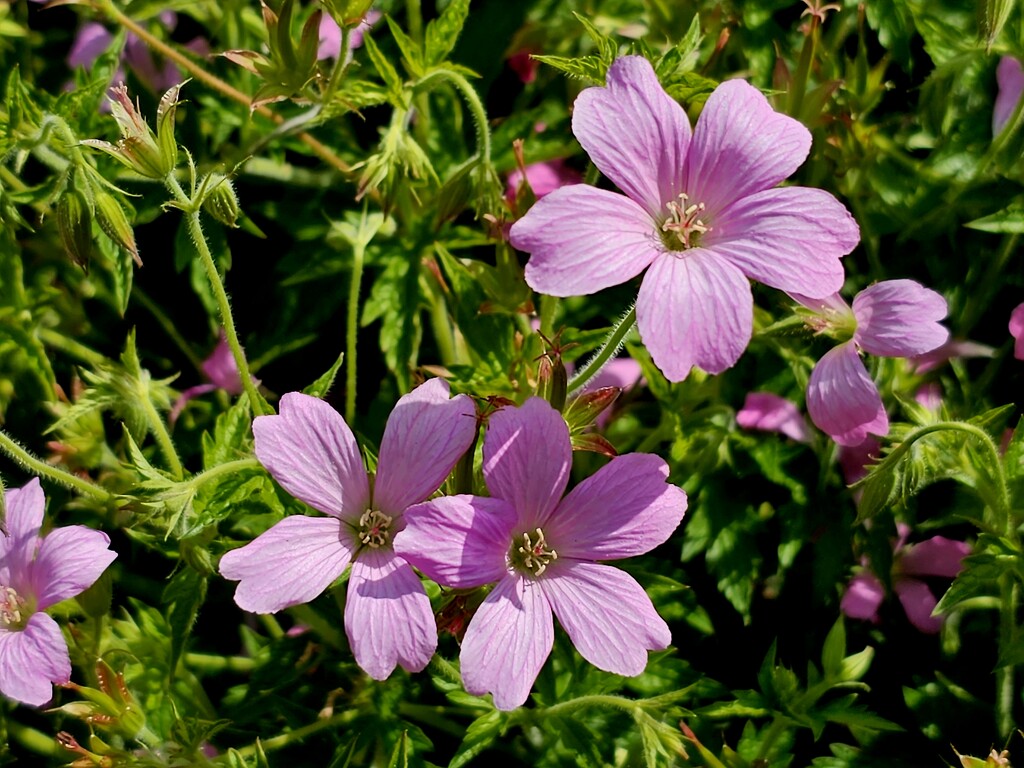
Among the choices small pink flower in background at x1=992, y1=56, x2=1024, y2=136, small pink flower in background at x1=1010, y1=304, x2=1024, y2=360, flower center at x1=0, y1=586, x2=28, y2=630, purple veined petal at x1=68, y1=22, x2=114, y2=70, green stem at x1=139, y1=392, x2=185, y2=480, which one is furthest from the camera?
purple veined petal at x1=68, y1=22, x2=114, y2=70

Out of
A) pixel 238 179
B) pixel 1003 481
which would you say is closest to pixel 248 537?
pixel 238 179

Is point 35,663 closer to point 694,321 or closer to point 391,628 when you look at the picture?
point 391,628

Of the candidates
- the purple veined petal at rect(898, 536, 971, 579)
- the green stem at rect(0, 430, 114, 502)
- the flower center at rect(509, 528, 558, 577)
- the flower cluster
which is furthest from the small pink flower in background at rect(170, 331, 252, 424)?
the purple veined petal at rect(898, 536, 971, 579)

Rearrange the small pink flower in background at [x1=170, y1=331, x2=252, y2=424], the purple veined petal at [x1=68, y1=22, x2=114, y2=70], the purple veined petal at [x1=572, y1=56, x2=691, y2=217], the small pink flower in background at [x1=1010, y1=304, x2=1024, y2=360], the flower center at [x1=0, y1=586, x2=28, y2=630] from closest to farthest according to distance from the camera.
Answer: the purple veined petal at [x1=572, y1=56, x2=691, y2=217], the flower center at [x1=0, y1=586, x2=28, y2=630], the small pink flower in background at [x1=1010, y1=304, x2=1024, y2=360], the small pink flower in background at [x1=170, y1=331, x2=252, y2=424], the purple veined petal at [x1=68, y1=22, x2=114, y2=70]

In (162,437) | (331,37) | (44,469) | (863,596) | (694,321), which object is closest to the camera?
(694,321)

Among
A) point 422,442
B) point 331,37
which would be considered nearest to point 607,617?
point 422,442

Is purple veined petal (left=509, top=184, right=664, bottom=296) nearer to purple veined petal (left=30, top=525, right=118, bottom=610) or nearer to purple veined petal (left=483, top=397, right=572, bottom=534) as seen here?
purple veined petal (left=483, top=397, right=572, bottom=534)

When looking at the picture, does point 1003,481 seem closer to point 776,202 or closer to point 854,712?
point 854,712
